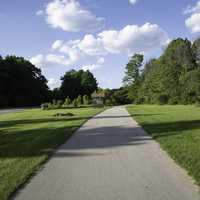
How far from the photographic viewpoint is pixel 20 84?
84375mm

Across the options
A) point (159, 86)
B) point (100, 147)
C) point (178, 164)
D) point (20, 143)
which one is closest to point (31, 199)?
point (178, 164)

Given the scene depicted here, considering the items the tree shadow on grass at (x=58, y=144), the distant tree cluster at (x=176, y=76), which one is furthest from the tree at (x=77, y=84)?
the tree shadow on grass at (x=58, y=144)

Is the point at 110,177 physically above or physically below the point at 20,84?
below

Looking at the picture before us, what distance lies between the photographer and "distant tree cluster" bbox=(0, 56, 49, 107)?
7981 centimetres

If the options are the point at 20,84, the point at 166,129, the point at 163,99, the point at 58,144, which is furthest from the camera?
the point at 20,84

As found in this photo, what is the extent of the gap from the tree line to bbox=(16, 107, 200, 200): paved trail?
71.1 metres

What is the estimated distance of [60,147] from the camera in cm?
1121

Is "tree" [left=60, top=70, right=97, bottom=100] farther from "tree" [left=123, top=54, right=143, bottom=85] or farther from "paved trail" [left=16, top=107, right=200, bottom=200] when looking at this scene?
"paved trail" [left=16, top=107, right=200, bottom=200]

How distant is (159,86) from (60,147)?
65933 mm

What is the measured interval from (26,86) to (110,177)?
81.0 m

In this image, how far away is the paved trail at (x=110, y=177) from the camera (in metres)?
5.68

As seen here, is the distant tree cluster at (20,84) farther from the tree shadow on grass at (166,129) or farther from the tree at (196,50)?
the tree shadow on grass at (166,129)

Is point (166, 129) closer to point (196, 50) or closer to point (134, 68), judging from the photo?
point (196, 50)

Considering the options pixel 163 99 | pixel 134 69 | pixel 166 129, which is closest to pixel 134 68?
pixel 134 69
